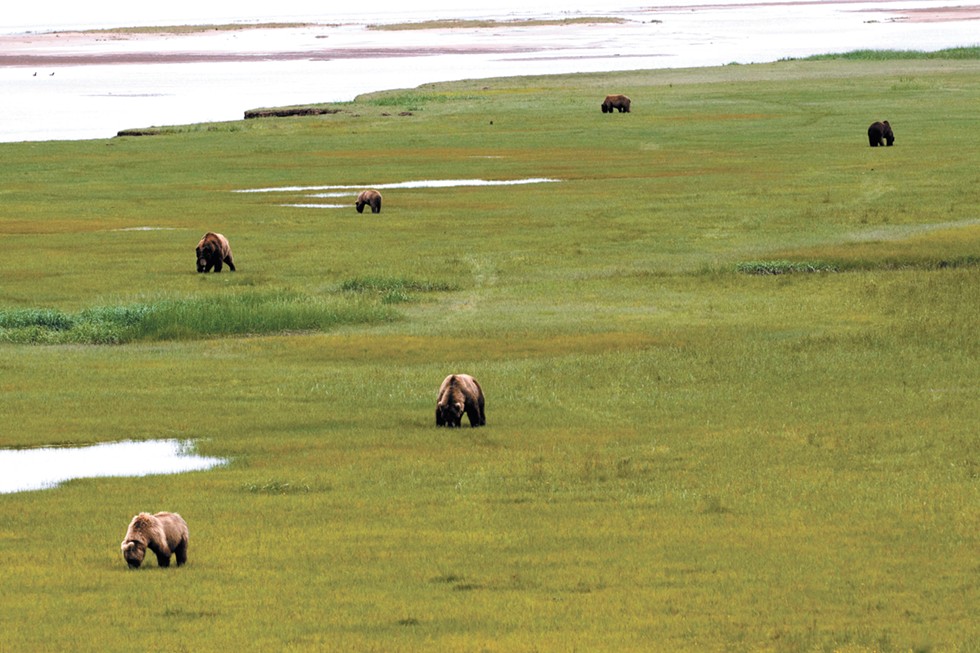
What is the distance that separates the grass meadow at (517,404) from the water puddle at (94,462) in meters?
0.52

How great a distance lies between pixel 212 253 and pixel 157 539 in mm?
29443

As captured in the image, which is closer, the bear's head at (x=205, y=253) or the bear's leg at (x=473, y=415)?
the bear's leg at (x=473, y=415)

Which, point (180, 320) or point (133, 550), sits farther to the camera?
point (180, 320)

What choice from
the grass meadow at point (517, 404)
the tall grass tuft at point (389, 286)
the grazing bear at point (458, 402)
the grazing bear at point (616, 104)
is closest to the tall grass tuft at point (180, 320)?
the grass meadow at point (517, 404)

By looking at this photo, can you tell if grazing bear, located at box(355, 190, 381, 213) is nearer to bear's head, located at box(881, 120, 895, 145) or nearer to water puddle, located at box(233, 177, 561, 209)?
water puddle, located at box(233, 177, 561, 209)

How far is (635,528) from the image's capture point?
21.3 meters

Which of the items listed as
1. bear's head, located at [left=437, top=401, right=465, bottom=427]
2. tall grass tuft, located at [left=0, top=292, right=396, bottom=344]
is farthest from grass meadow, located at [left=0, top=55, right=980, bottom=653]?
bear's head, located at [left=437, top=401, right=465, bottom=427]

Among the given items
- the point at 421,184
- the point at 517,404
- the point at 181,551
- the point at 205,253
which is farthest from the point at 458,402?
the point at 421,184

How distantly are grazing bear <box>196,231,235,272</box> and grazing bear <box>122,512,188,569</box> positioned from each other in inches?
1133

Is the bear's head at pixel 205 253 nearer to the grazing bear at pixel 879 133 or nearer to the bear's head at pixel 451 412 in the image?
the bear's head at pixel 451 412

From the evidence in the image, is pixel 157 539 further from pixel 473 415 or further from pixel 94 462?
pixel 473 415

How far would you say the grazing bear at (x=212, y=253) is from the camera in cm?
4775

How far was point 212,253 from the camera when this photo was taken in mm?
47938

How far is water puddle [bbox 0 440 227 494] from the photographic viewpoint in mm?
25672
